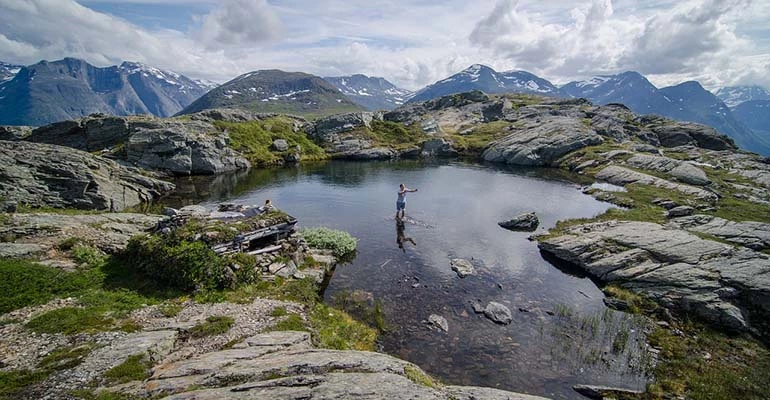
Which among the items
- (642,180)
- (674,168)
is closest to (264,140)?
(642,180)

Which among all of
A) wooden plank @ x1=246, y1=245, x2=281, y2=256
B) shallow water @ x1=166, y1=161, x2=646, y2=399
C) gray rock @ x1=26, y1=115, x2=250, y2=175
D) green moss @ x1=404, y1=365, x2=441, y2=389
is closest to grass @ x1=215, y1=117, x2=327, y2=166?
gray rock @ x1=26, y1=115, x2=250, y2=175

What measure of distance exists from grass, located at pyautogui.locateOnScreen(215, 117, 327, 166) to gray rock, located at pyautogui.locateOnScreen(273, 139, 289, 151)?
1.54 meters

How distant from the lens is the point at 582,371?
67.0 feet

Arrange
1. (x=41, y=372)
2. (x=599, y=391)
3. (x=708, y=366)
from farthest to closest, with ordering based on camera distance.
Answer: (x=708, y=366) → (x=599, y=391) → (x=41, y=372)

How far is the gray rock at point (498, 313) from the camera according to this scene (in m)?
25.3

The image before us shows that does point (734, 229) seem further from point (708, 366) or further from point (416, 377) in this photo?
point (416, 377)

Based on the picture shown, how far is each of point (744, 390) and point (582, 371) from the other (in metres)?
7.48

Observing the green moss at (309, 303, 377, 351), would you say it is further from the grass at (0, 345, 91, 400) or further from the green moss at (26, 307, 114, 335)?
→ the green moss at (26, 307, 114, 335)

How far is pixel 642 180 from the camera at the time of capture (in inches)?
2881

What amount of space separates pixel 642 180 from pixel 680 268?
174 feet

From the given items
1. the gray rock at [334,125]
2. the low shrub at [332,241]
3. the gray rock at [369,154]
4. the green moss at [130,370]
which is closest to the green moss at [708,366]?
the green moss at [130,370]

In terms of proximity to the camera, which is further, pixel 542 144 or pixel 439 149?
pixel 439 149

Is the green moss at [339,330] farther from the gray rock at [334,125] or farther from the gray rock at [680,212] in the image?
the gray rock at [334,125]

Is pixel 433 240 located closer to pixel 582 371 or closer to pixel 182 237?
pixel 582 371
